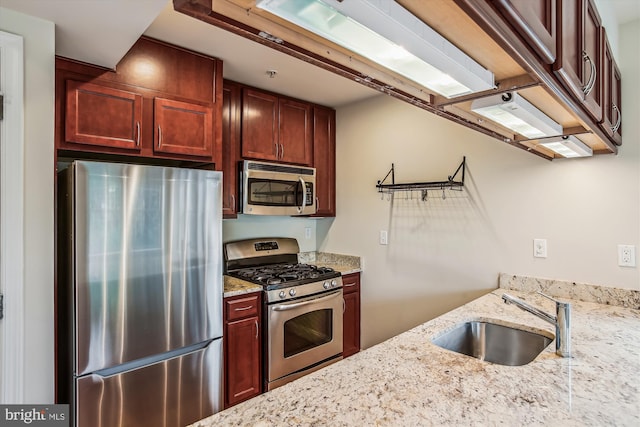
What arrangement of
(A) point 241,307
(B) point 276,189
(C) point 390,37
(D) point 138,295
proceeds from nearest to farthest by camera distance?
1. (C) point 390,37
2. (D) point 138,295
3. (A) point 241,307
4. (B) point 276,189

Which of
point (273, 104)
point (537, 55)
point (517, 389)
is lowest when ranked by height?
point (517, 389)

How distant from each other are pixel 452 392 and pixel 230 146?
220cm

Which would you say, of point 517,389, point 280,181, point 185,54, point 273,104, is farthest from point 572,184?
point 185,54

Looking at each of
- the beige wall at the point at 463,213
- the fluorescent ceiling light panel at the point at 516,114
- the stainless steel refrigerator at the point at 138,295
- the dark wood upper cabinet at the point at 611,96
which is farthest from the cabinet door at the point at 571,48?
the stainless steel refrigerator at the point at 138,295

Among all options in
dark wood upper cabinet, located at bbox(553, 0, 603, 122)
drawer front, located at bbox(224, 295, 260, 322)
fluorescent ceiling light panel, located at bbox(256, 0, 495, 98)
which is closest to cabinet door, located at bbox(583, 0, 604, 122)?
dark wood upper cabinet, located at bbox(553, 0, 603, 122)

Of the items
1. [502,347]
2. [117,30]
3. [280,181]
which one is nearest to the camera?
[117,30]

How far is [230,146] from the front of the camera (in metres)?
2.65

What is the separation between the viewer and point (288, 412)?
0.89 m

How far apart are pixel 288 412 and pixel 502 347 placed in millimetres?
1219

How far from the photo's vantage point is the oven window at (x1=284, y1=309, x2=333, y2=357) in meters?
2.58

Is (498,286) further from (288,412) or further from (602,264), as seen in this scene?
(288,412)

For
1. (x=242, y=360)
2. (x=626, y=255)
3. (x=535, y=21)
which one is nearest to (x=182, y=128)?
(x=242, y=360)

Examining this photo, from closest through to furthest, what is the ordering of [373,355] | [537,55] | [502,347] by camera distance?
[537,55], [373,355], [502,347]

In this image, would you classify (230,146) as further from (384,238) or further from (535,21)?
(535,21)
